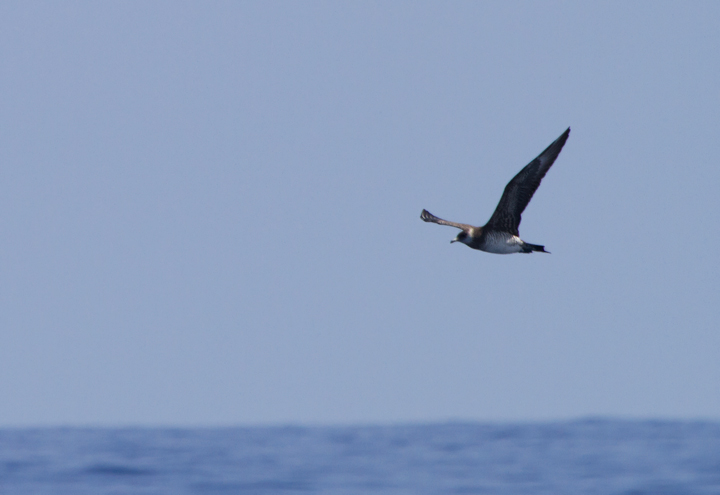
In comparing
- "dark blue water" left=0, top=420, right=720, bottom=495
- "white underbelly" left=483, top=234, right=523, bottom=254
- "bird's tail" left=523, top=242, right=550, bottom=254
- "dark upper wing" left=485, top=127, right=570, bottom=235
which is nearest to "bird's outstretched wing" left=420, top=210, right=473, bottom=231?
"white underbelly" left=483, top=234, right=523, bottom=254

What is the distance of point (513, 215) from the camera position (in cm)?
1198

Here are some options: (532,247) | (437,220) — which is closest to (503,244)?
(532,247)

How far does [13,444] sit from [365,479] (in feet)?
26.7

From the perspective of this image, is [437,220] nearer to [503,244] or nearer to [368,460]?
[503,244]

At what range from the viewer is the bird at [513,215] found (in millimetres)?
11398

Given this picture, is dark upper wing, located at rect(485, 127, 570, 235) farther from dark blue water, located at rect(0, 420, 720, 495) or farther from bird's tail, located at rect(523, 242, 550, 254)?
dark blue water, located at rect(0, 420, 720, 495)


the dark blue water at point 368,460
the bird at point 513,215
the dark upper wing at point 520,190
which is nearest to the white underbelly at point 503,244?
the bird at point 513,215

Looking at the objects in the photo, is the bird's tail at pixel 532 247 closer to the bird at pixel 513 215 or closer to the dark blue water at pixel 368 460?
the bird at pixel 513 215

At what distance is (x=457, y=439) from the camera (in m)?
20.0

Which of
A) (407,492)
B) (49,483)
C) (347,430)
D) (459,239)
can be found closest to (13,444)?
(49,483)

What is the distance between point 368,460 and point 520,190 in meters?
6.73

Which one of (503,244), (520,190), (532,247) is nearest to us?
(520,190)

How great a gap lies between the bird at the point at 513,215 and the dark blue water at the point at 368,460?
3580 millimetres

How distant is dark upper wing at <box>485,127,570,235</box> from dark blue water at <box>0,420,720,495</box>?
12.8ft
